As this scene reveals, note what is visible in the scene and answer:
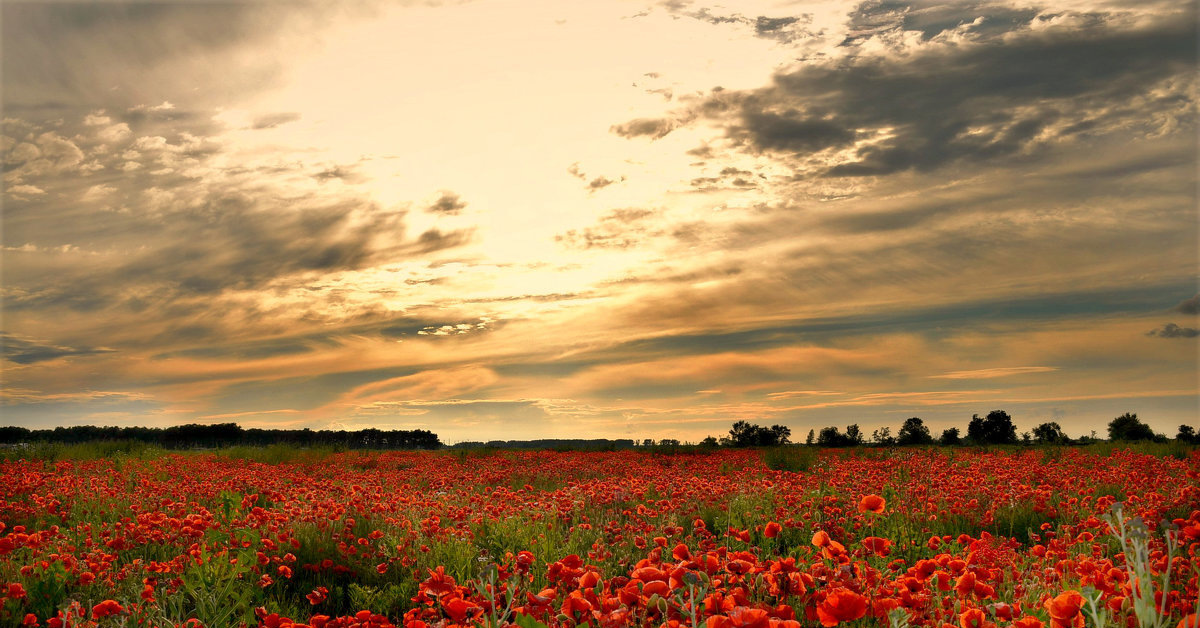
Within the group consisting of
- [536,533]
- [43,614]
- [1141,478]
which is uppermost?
[1141,478]

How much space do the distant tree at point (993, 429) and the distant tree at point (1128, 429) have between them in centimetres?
269

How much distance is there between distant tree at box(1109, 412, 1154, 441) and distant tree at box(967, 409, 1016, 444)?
2694mm

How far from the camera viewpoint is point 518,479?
14062mm

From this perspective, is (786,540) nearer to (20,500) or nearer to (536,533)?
(536,533)

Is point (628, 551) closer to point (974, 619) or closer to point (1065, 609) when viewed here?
point (974, 619)

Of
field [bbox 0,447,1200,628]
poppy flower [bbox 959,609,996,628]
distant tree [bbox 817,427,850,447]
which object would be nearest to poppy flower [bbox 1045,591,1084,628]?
field [bbox 0,447,1200,628]

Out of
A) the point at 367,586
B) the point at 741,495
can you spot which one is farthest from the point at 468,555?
the point at 741,495

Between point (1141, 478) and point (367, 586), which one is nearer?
point (367, 586)

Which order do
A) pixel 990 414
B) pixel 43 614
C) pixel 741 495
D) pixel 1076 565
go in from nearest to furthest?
pixel 1076 565 < pixel 43 614 < pixel 741 495 < pixel 990 414

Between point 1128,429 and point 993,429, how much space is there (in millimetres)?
3736

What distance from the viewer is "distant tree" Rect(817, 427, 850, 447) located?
2381 cm

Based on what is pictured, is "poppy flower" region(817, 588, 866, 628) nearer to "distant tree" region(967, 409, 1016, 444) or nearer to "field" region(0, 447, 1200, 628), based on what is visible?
"field" region(0, 447, 1200, 628)

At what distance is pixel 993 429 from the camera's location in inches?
941

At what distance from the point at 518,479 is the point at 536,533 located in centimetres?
694
